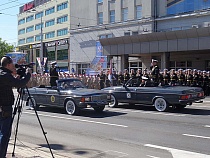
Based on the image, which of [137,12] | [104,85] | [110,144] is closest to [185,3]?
[137,12]

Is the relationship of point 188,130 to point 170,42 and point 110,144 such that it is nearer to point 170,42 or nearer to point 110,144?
point 110,144

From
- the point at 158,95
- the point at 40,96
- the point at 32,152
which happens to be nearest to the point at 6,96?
the point at 32,152

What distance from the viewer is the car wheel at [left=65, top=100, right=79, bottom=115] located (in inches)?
484

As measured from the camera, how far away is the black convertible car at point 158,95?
41.0 ft

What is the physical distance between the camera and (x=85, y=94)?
12078 millimetres

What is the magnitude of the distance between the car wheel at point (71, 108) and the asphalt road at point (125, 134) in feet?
0.83

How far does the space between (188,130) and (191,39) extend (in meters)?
19.1

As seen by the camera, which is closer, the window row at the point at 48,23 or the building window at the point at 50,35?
the window row at the point at 48,23

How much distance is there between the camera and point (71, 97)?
1237cm

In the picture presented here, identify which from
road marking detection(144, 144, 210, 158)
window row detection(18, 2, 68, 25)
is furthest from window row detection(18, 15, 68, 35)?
road marking detection(144, 144, 210, 158)

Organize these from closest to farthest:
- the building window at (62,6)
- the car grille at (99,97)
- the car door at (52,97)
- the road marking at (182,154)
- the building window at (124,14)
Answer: the road marking at (182,154), the car grille at (99,97), the car door at (52,97), the building window at (124,14), the building window at (62,6)

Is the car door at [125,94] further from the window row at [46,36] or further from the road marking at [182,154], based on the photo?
the window row at [46,36]

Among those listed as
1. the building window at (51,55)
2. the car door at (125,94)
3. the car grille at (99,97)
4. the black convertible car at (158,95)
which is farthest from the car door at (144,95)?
the building window at (51,55)

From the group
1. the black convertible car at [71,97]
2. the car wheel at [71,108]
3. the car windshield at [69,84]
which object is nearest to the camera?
the black convertible car at [71,97]
